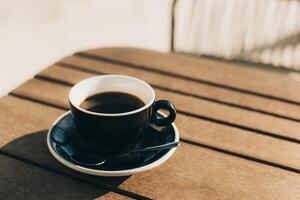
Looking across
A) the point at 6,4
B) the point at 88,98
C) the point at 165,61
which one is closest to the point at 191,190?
the point at 88,98

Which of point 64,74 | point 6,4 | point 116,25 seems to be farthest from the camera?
point 116,25

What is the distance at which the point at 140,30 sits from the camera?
2367 mm

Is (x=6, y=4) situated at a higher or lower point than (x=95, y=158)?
higher

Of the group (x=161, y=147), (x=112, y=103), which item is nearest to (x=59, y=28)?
(x=112, y=103)

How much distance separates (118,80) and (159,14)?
5.44 feet

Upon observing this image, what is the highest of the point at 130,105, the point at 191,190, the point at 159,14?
the point at 130,105

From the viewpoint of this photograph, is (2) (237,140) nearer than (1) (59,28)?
Yes

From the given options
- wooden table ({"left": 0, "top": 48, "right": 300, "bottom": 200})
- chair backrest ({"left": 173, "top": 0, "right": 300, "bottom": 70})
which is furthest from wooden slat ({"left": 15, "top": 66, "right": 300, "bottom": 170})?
chair backrest ({"left": 173, "top": 0, "right": 300, "bottom": 70})

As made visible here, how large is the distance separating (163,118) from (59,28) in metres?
1.04

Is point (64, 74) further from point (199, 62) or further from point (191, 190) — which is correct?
point (191, 190)

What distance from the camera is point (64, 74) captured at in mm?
1161

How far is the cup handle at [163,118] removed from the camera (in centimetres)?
82

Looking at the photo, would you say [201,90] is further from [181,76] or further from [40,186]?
[40,186]

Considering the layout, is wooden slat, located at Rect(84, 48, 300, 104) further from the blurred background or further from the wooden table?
the blurred background
